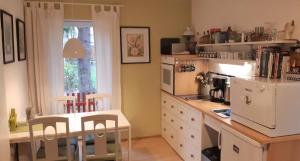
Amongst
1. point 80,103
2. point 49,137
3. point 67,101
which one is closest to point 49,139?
point 49,137

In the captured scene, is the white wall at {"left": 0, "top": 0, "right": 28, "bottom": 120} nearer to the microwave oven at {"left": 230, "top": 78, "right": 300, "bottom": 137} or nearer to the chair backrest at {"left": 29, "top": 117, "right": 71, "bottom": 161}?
the chair backrest at {"left": 29, "top": 117, "right": 71, "bottom": 161}

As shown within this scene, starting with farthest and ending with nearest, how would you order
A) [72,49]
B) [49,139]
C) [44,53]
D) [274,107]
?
1. [44,53]
2. [72,49]
3. [49,139]
4. [274,107]

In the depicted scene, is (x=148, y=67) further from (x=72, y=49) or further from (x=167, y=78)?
(x=72, y=49)

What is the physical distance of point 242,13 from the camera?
3004mm

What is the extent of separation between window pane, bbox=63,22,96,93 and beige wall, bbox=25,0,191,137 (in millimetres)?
529

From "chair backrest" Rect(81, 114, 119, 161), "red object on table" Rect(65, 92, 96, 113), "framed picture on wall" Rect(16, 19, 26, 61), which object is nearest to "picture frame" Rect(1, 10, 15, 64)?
"framed picture on wall" Rect(16, 19, 26, 61)

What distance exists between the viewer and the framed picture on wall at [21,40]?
9.87 ft

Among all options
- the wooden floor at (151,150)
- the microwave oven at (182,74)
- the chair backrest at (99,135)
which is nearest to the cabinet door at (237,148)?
the chair backrest at (99,135)

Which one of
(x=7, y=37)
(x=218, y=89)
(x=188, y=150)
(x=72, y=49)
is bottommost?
(x=188, y=150)

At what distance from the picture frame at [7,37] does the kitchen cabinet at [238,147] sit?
86.9 inches

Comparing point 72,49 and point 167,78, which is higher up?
point 72,49

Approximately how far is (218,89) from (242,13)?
102cm

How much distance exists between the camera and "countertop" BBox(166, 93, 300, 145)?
1878 millimetres

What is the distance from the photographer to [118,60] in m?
3.94
